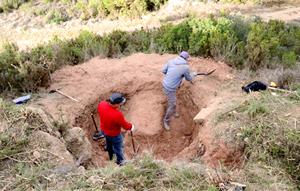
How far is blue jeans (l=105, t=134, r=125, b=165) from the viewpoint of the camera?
294 inches

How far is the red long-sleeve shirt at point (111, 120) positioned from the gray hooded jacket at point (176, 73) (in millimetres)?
1671

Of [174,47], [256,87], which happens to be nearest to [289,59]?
[256,87]

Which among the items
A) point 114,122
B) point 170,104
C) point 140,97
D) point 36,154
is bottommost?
point 140,97

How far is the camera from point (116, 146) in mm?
7555

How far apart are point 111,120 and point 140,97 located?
2377 mm

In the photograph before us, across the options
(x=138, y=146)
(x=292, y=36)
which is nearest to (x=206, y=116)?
(x=138, y=146)

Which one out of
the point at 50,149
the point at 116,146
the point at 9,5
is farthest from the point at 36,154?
the point at 9,5

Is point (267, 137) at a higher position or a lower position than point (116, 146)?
higher

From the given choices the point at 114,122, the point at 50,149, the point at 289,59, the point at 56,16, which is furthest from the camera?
the point at 56,16

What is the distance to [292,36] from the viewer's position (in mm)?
11578

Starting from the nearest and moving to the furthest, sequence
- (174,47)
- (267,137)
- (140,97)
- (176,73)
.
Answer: (267,137) → (176,73) → (140,97) → (174,47)

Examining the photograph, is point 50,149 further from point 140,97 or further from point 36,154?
point 140,97

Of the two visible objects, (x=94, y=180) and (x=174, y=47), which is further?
(x=174, y=47)

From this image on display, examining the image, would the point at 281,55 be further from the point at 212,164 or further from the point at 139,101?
the point at 212,164
